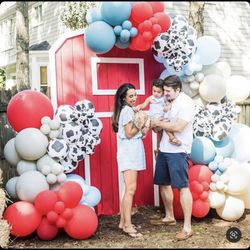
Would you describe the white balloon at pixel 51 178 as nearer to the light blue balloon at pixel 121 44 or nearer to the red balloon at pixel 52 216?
the red balloon at pixel 52 216

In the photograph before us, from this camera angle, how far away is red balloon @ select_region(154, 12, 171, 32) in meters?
4.42

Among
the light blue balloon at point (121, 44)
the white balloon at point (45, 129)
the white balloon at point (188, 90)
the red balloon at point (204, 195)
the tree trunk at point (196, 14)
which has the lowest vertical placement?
the red balloon at point (204, 195)

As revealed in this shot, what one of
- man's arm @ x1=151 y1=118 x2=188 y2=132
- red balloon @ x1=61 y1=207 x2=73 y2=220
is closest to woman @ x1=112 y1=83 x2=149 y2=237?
man's arm @ x1=151 y1=118 x2=188 y2=132

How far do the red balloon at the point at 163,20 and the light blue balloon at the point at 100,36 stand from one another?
1.57 feet

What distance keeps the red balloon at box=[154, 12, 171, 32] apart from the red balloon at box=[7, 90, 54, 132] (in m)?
1.38

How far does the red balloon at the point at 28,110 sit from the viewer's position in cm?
431

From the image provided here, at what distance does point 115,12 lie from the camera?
4344 mm

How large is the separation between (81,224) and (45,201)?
395 millimetres

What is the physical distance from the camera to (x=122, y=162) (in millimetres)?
4230

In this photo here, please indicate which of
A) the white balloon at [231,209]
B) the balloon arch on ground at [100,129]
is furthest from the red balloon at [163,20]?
the white balloon at [231,209]

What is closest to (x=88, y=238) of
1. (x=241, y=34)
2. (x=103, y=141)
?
(x=103, y=141)

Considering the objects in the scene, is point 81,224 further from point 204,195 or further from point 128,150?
point 204,195

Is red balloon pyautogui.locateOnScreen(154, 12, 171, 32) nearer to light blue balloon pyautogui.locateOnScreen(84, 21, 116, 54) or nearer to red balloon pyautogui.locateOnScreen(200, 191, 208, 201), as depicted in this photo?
light blue balloon pyautogui.locateOnScreen(84, 21, 116, 54)

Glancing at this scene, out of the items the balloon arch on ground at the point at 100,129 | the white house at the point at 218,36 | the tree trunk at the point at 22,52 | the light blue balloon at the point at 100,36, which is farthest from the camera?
the white house at the point at 218,36
